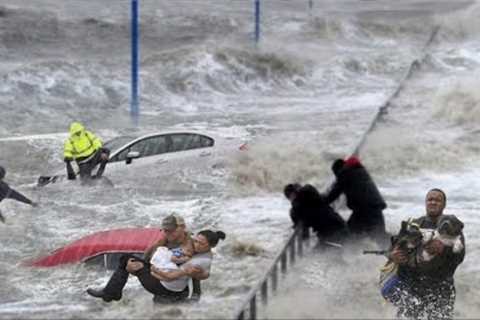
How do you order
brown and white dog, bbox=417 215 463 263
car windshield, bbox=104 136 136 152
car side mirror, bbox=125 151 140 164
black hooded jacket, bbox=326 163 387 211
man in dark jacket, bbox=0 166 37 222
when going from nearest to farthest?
brown and white dog, bbox=417 215 463 263, black hooded jacket, bbox=326 163 387 211, man in dark jacket, bbox=0 166 37 222, car side mirror, bbox=125 151 140 164, car windshield, bbox=104 136 136 152

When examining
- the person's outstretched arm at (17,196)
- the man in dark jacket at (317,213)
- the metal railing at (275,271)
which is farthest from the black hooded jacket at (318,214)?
the person's outstretched arm at (17,196)

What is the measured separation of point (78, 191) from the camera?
53.8 ft

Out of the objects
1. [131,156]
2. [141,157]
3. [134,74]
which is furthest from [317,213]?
[134,74]

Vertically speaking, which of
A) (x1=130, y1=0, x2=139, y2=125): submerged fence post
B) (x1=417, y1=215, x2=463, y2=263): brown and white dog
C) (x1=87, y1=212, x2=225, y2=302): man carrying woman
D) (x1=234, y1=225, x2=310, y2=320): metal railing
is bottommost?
(x1=130, y1=0, x2=139, y2=125): submerged fence post

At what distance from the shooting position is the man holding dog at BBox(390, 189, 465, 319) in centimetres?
804

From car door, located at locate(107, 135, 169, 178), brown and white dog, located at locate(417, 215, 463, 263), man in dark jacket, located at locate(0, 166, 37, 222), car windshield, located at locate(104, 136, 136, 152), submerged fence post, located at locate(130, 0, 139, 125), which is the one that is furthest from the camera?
submerged fence post, located at locate(130, 0, 139, 125)

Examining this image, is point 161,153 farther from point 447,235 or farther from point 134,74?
point 447,235

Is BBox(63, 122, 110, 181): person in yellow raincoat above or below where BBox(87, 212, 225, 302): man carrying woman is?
below

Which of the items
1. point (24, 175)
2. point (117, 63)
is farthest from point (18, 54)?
point (24, 175)

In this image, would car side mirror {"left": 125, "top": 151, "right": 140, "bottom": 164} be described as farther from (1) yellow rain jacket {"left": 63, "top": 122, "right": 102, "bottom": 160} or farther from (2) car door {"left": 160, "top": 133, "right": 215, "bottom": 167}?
(2) car door {"left": 160, "top": 133, "right": 215, "bottom": 167}

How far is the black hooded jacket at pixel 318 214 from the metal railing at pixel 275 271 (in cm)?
20

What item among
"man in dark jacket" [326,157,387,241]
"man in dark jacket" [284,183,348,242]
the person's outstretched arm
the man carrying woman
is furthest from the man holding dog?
the person's outstretched arm

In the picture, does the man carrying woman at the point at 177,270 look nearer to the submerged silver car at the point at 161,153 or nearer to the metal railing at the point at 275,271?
the metal railing at the point at 275,271

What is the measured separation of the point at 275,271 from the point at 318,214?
43.2 inches
